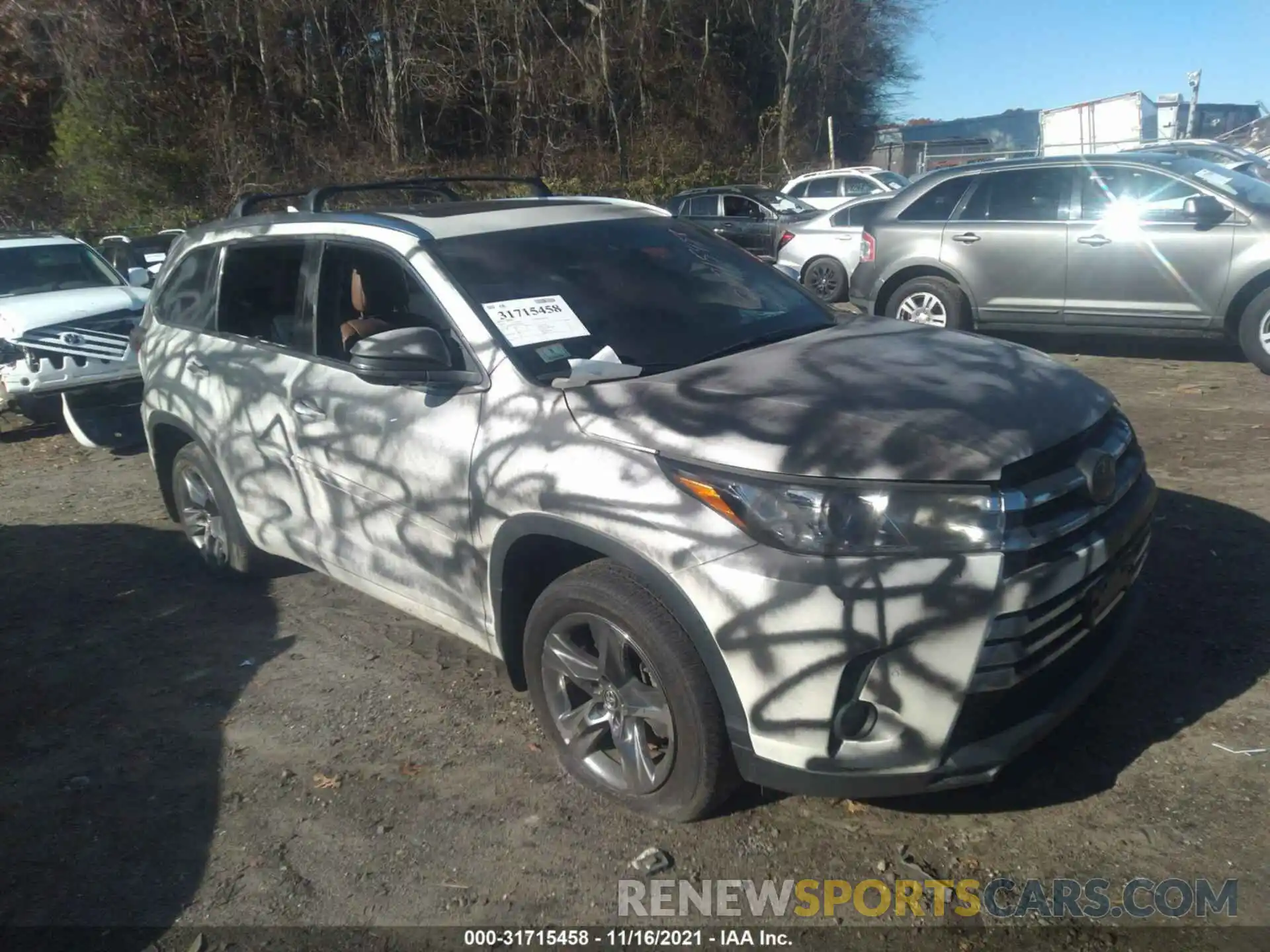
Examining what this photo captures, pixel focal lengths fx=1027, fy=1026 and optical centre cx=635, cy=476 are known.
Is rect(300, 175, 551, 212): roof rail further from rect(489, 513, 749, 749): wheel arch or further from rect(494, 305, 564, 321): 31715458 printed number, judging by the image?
rect(489, 513, 749, 749): wheel arch

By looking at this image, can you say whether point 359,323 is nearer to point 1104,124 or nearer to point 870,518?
point 870,518

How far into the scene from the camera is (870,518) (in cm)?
267

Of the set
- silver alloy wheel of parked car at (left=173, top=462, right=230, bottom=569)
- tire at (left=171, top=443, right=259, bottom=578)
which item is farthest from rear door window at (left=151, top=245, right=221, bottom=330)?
silver alloy wheel of parked car at (left=173, top=462, right=230, bottom=569)

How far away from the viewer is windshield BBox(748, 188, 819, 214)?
1667 cm

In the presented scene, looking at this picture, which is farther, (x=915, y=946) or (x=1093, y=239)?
(x=1093, y=239)

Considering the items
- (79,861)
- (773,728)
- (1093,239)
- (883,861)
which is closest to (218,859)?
(79,861)

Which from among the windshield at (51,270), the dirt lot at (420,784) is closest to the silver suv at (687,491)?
the dirt lot at (420,784)

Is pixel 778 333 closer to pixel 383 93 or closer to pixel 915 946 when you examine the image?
pixel 915 946

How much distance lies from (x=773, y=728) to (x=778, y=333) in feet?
5.53

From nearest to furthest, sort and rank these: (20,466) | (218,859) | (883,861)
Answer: (883,861), (218,859), (20,466)

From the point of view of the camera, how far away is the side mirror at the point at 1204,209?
7848 millimetres

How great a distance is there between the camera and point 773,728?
9.02 feet

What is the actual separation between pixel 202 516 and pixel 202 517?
1 cm

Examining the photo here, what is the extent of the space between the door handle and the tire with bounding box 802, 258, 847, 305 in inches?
392
